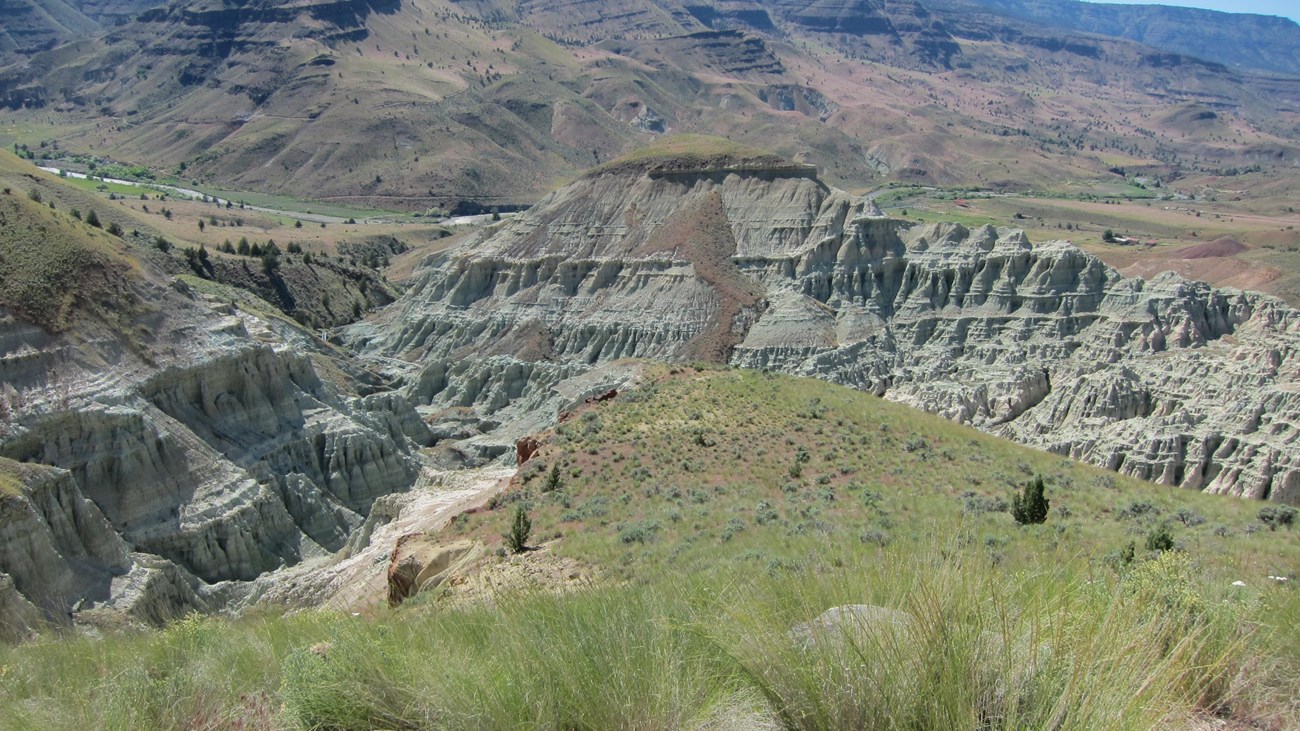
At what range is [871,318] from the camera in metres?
64.1

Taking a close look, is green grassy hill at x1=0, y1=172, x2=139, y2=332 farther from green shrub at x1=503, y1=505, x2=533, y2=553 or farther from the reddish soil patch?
the reddish soil patch

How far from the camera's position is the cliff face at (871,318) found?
4319 cm

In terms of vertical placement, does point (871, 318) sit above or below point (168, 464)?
above

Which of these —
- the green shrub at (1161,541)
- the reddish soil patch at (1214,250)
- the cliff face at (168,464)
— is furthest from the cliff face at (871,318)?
the reddish soil patch at (1214,250)

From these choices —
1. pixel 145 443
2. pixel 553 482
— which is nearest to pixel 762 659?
pixel 553 482

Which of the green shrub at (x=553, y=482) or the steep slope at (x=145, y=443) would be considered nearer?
the green shrub at (x=553, y=482)

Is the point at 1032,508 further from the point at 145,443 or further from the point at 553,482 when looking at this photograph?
the point at 145,443

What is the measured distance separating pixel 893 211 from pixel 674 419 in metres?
121

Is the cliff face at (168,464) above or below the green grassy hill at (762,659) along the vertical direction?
below

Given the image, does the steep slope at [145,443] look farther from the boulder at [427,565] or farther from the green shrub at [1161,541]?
the green shrub at [1161,541]

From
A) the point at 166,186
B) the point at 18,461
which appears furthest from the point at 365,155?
the point at 18,461

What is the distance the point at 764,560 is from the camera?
12.9 meters

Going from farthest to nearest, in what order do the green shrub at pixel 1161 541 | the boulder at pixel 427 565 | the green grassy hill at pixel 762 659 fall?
the boulder at pixel 427 565 → the green shrub at pixel 1161 541 → the green grassy hill at pixel 762 659

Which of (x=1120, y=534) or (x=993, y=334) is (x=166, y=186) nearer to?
(x=993, y=334)
